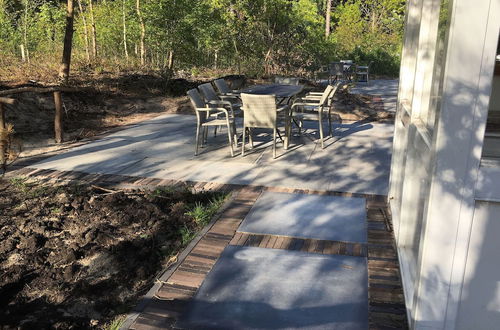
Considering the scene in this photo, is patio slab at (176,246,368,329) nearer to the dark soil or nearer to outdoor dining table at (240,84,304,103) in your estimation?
the dark soil

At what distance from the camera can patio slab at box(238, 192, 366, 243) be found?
345 cm

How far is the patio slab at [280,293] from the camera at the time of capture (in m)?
2.39

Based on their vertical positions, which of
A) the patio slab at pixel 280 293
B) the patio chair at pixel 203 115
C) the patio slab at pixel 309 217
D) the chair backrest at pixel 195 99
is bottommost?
the patio slab at pixel 280 293

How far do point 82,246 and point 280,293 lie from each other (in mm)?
1514

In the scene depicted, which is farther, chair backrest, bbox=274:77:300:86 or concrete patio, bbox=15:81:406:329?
chair backrest, bbox=274:77:300:86

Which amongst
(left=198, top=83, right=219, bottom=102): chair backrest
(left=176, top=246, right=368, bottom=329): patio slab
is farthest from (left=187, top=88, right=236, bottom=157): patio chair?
(left=176, top=246, right=368, bottom=329): patio slab

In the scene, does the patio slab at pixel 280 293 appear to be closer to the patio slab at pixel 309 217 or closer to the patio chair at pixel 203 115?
the patio slab at pixel 309 217

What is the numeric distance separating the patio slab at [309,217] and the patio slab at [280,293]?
0.34 meters

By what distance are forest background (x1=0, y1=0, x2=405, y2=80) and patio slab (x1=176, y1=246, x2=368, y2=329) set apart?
8639mm

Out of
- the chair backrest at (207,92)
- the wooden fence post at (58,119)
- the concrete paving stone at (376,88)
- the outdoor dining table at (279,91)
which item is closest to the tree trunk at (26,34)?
the wooden fence post at (58,119)

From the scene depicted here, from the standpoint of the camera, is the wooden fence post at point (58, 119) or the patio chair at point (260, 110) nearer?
the patio chair at point (260, 110)

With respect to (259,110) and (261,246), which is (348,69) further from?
(261,246)

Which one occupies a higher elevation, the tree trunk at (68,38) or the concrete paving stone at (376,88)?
the tree trunk at (68,38)

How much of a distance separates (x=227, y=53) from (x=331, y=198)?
393 inches
